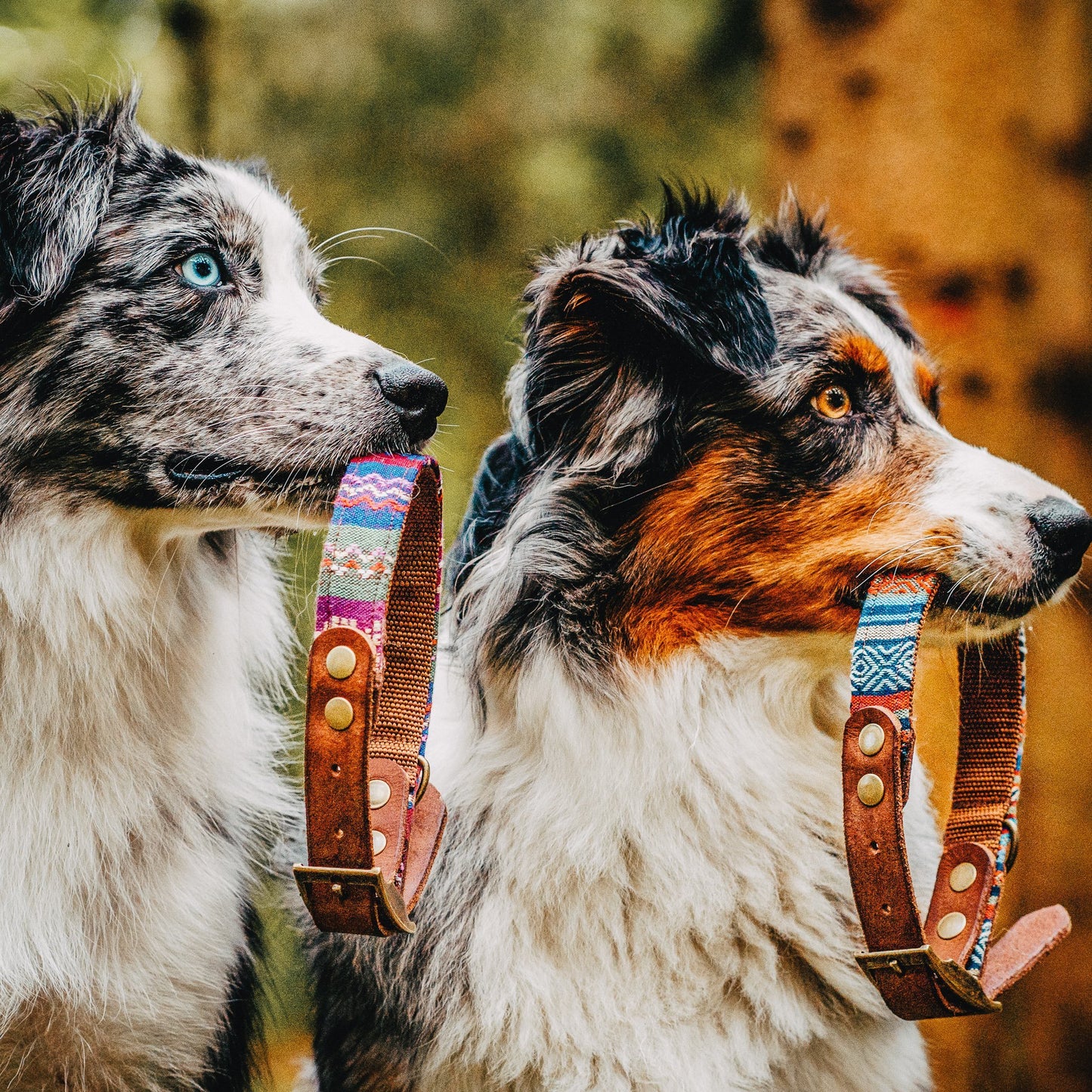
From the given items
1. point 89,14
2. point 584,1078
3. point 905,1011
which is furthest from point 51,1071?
point 89,14

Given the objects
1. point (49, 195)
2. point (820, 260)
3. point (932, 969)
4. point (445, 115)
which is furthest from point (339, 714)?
point (445, 115)

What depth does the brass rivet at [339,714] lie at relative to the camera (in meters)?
1.47

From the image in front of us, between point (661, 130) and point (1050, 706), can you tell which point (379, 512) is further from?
point (661, 130)

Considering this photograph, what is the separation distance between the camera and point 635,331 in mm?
2092

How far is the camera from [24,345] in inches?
78.5

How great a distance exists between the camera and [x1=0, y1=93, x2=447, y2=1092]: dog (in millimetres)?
1961

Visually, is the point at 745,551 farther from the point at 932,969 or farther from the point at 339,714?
the point at 339,714

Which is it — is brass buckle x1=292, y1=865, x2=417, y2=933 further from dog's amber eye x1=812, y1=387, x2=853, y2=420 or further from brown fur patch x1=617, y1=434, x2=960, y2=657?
dog's amber eye x1=812, y1=387, x2=853, y2=420

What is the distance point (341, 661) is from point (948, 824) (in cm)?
114

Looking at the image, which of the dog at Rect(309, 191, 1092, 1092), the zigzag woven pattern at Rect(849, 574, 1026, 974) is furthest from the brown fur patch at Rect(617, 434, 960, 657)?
the zigzag woven pattern at Rect(849, 574, 1026, 974)

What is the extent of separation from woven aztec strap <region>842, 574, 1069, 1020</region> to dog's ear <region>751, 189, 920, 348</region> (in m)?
0.82

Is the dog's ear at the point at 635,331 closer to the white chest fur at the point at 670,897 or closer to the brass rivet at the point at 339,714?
the white chest fur at the point at 670,897

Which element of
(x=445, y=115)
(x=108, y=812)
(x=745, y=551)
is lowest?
(x=108, y=812)

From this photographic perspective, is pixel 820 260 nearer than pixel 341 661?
No
